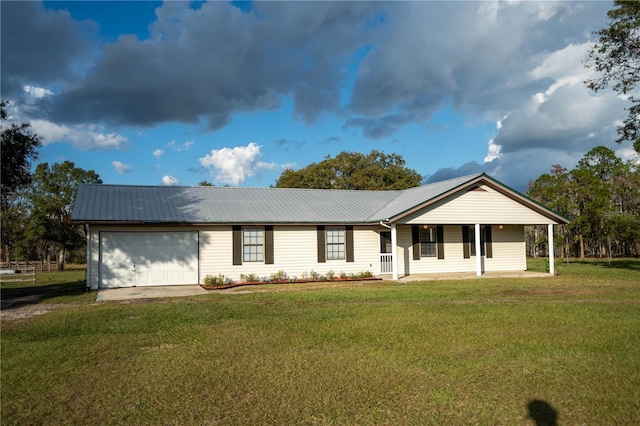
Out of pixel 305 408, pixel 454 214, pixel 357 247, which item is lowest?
pixel 305 408

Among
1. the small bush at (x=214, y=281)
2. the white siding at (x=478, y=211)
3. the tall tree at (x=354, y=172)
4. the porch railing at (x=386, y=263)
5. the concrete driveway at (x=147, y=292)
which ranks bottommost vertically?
the concrete driveway at (x=147, y=292)

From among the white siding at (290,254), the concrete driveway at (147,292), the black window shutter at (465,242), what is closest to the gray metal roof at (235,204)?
the white siding at (290,254)

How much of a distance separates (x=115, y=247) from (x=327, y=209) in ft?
29.7

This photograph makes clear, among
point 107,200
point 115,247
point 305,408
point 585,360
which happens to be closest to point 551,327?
point 585,360

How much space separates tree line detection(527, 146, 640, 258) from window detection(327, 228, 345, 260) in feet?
62.5

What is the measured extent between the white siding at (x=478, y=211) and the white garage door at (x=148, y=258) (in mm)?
8767

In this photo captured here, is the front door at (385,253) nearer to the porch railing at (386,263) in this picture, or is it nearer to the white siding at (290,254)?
the porch railing at (386,263)

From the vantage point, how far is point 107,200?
64.2 ft

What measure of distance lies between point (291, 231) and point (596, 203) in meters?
26.8

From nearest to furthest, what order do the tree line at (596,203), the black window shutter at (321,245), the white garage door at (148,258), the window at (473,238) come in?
the white garage door at (148,258) → the black window shutter at (321,245) → the window at (473,238) → the tree line at (596,203)

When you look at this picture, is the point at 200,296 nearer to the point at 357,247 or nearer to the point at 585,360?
the point at 357,247

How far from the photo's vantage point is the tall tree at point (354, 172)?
42781 mm

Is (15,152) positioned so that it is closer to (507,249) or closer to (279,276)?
(279,276)

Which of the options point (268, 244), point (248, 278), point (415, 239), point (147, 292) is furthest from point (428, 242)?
point (147, 292)
